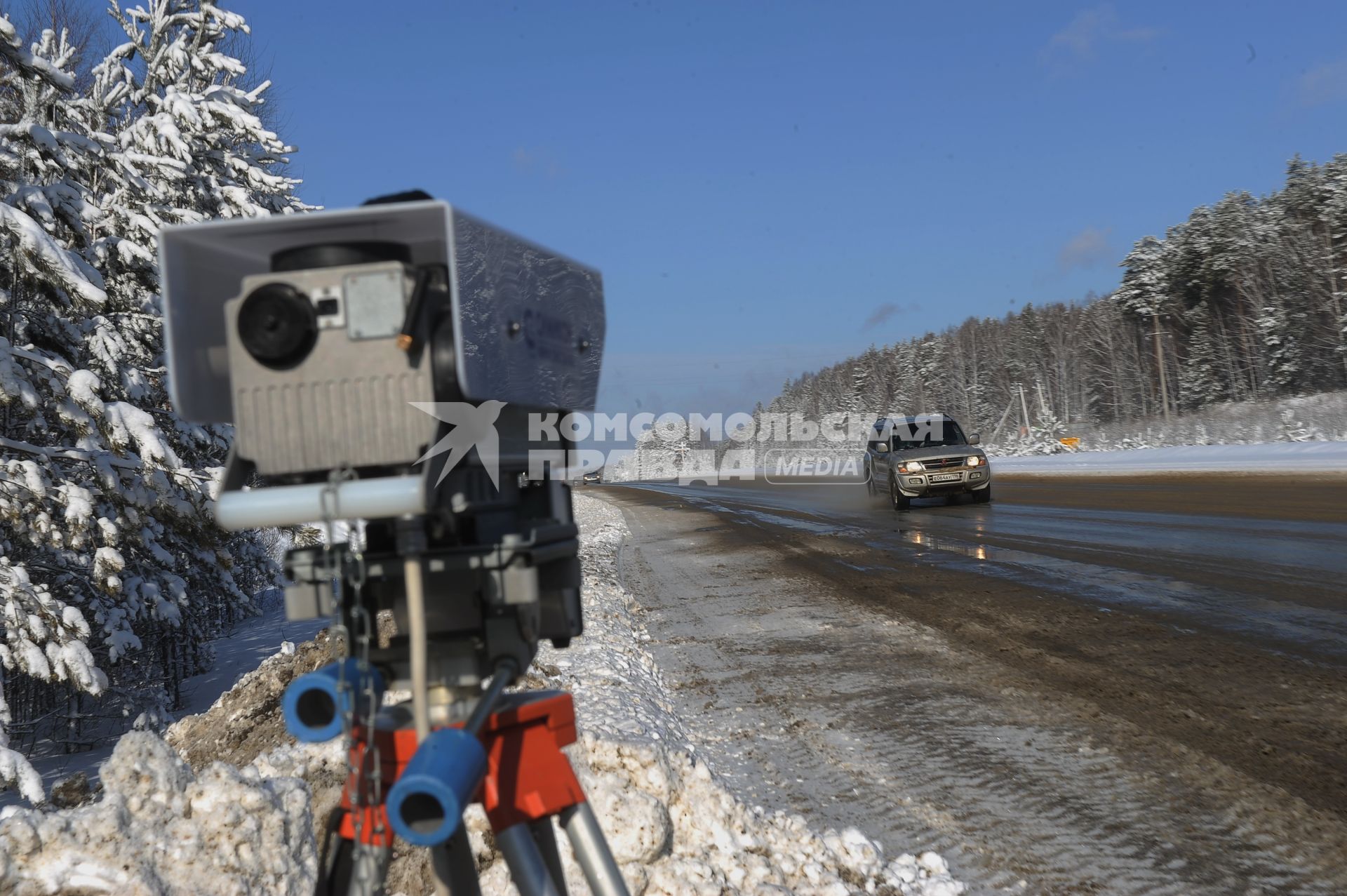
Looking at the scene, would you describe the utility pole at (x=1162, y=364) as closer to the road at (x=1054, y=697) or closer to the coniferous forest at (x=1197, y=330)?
the coniferous forest at (x=1197, y=330)

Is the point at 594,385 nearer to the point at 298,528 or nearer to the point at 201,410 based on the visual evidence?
the point at 201,410

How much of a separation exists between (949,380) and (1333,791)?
123 meters

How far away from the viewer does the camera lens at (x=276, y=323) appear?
164 centimetres

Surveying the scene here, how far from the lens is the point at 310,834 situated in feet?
10.0

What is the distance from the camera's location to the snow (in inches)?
1008

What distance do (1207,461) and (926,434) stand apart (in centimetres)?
1504

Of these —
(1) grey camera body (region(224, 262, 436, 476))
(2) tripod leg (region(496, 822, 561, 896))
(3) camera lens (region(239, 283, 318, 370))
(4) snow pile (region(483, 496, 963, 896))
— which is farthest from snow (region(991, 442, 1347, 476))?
(3) camera lens (region(239, 283, 318, 370))

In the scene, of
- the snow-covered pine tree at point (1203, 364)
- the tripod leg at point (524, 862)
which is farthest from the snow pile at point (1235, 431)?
the tripod leg at point (524, 862)

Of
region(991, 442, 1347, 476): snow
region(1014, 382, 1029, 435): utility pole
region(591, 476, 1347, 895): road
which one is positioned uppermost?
region(1014, 382, 1029, 435): utility pole

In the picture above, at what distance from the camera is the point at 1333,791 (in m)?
4.15

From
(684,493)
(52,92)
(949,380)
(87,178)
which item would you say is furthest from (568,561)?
(949,380)

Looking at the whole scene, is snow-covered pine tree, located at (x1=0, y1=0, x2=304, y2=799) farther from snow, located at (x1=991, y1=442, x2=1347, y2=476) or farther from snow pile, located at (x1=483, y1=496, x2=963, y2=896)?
snow, located at (x1=991, y1=442, x2=1347, y2=476)

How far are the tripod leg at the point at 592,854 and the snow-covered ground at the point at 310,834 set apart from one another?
4.44 feet

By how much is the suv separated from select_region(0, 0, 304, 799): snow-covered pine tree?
13.1 m
